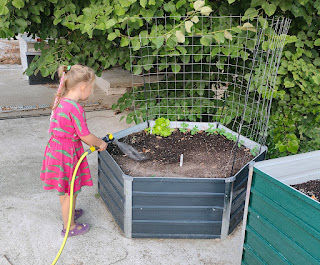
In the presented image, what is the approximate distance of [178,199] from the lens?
230cm

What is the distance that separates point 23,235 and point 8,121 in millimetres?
2665

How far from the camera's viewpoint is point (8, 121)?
4.70m

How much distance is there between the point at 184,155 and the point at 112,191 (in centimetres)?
64

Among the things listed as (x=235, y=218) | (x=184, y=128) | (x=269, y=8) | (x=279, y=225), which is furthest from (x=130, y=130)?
(x=279, y=225)

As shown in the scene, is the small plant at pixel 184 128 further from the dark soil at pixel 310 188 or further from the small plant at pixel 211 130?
the dark soil at pixel 310 188

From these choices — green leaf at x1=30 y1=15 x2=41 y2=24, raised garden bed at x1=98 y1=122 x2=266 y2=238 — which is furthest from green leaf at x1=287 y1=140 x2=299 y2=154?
green leaf at x1=30 y1=15 x2=41 y2=24

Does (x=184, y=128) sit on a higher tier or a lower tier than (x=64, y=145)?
lower

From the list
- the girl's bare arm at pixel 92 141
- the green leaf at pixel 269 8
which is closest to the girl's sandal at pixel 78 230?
A: the girl's bare arm at pixel 92 141

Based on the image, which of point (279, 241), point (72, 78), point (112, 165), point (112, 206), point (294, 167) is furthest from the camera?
point (112, 206)

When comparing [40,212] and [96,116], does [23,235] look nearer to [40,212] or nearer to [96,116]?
[40,212]

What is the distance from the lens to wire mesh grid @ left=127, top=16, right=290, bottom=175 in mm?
2713

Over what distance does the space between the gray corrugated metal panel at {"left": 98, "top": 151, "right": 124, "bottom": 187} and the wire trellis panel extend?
30.1 inches

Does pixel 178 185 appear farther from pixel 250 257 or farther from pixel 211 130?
pixel 211 130

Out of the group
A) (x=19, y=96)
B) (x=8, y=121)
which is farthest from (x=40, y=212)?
(x=19, y=96)
